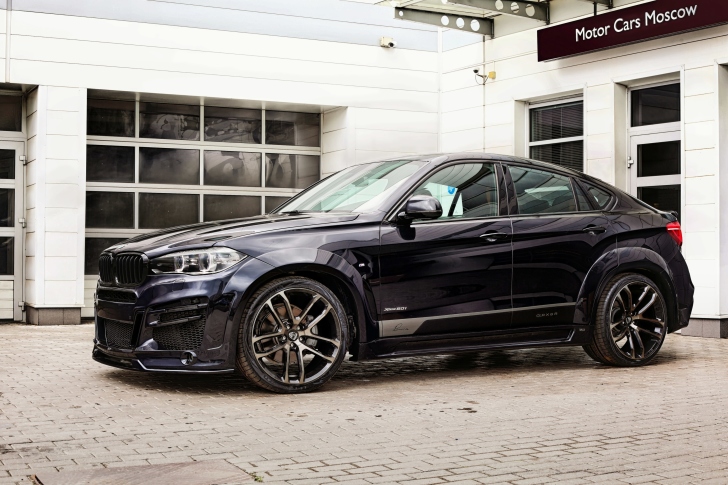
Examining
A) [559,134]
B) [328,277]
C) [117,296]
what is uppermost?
[559,134]

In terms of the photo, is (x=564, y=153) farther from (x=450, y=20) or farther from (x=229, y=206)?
(x=229, y=206)

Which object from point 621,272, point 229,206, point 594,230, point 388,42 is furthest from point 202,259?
point 388,42

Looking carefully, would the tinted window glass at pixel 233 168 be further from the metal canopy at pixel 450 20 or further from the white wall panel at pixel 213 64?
the metal canopy at pixel 450 20

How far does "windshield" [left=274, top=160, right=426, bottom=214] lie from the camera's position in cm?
762

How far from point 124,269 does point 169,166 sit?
773 centimetres

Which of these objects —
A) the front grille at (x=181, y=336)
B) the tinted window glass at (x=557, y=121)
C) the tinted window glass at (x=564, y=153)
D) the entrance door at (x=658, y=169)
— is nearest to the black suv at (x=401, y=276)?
the front grille at (x=181, y=336)

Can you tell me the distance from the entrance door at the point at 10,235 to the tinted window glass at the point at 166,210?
65.0 inches

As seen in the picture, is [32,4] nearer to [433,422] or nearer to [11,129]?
[11,129]

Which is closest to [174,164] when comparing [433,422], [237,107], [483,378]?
[237,107]

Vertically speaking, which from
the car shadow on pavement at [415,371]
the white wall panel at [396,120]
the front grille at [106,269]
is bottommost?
the car shadow on pavement at [415,371]

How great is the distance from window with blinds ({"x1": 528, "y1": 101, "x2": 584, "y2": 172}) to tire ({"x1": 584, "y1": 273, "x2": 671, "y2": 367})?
548cm

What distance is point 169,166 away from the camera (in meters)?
14.6

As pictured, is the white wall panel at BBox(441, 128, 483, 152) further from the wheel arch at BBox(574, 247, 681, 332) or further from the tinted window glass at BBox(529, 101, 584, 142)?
the wheel arch at BBox(574, 247, 681, 332)

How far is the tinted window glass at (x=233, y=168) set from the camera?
48.9 feet
